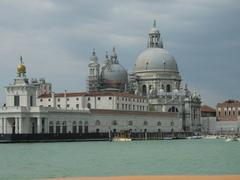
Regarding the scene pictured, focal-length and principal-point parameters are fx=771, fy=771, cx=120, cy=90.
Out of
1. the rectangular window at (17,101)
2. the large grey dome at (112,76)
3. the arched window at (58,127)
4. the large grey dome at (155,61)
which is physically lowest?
the arched window at (58,127)

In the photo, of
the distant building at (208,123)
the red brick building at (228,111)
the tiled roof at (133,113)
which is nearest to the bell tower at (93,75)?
the tiled roof at (133,113)

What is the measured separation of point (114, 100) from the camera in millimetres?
116625

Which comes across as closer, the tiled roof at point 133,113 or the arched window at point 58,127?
the arched window at point 58,127

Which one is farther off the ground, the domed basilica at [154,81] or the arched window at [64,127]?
the domed basilica at [154,81]

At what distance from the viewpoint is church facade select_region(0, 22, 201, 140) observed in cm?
9688

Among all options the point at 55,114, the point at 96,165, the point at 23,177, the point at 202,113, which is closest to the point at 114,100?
the point at 55,114

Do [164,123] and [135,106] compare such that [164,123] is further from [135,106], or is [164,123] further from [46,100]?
[46,100]

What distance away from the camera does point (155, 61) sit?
13612 cm

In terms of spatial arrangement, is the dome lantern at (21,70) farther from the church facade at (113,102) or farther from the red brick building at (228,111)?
the red brick building at (228,111)

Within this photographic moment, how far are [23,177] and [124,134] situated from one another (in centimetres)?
→ 7464

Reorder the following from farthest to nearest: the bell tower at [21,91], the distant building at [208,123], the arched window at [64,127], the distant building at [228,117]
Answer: the distant building at [208,123], the distant building at [228,117], the arched window at [64,127], the bell tower at [21,91]

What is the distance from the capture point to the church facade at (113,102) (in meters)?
96.9

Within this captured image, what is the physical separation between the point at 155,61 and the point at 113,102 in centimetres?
2203

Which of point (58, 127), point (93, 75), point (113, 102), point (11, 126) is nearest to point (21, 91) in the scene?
point (11, 126)
